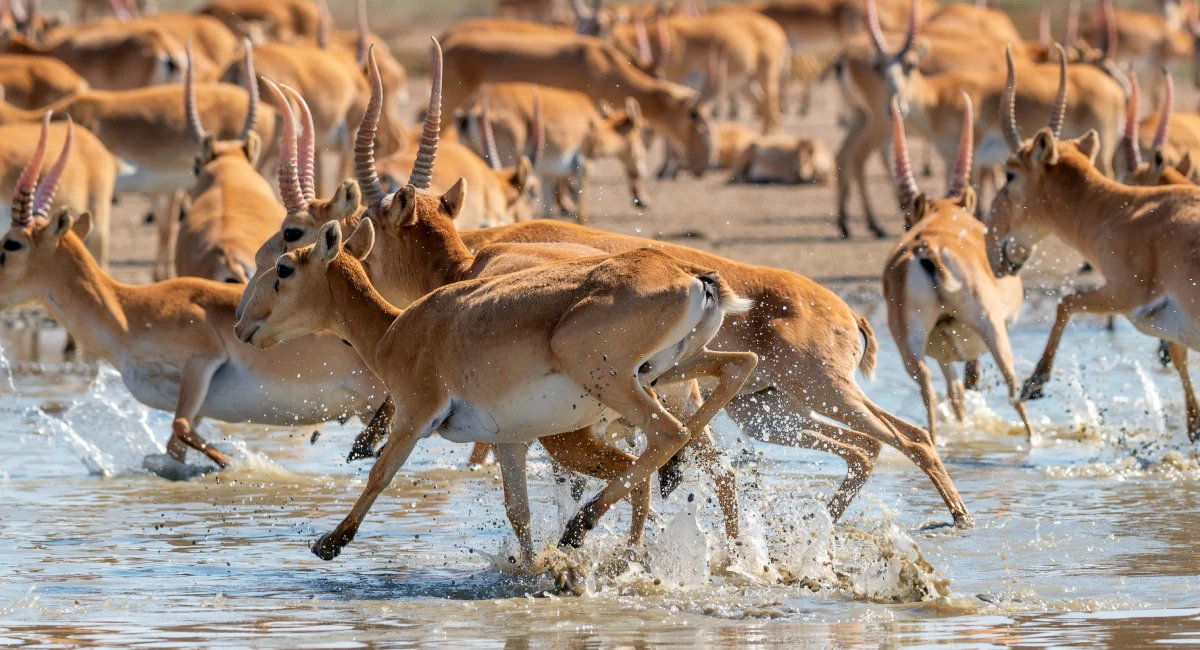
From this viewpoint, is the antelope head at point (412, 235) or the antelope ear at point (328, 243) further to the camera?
the antelope head at point (412, 235)

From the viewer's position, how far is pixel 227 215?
1145 cm

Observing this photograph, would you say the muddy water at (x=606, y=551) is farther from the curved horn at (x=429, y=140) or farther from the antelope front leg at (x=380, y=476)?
the curved horn at (x=429, y=140)

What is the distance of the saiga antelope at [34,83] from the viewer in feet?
64.5

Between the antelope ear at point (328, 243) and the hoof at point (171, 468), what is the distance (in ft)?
8.50

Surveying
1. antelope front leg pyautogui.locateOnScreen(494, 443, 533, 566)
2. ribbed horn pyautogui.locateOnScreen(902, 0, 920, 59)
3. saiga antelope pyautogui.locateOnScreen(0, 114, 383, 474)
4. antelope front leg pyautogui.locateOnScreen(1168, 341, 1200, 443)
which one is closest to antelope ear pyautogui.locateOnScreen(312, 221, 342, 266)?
antelope front leg pyautogui.locateOnScreen(494, 443, 533, 566)

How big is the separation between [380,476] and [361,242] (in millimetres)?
1126

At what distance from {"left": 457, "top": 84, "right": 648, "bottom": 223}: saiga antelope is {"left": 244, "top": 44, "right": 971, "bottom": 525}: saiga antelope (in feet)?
32.1

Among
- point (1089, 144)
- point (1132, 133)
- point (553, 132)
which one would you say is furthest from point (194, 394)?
point (553, 132)

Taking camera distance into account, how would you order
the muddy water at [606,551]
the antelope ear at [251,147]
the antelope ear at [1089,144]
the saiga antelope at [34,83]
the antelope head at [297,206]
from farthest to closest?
the saiga antelope at [34,83], the antelope ear at [251,147], the antelope ear at [1089,144], the antelope head at [297,206], the muddy water at [606,551]

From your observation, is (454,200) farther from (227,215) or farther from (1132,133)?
(1132,133)

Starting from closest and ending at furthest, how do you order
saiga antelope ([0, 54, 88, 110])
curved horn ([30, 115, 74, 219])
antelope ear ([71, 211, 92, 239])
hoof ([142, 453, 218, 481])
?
1. hoof ([142, 453, 218, 481])
2. curved horn ([30, 115, 74, 219])
3. antelope ear ([71, 211, 92, 239])
4. saiga antelope ([0, 54, 88, 110])

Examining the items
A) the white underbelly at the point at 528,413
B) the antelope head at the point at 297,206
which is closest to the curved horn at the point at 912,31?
the antelope head at the point at 297,206

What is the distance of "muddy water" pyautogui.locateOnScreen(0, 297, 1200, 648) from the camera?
20.1 ft

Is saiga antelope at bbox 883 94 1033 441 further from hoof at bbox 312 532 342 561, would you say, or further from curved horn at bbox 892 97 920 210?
hoof at bbox 312 532 342 561
